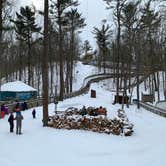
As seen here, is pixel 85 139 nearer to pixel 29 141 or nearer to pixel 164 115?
pixel 29 141

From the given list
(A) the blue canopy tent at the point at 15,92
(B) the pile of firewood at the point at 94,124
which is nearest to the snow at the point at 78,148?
(B) the pile of firewood at the point at 94,124

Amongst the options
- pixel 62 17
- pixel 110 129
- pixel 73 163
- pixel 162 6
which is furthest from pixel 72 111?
pixel 62 17

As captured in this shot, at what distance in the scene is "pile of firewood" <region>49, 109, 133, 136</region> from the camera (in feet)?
70.8

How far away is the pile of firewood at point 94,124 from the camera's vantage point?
2158 centimetres

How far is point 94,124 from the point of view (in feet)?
74.3

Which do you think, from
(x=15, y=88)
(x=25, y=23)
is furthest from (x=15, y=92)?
(x=25, y=23)

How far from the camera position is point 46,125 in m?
23.6

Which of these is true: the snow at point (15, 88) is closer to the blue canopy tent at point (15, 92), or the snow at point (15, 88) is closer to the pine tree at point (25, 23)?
the blue canopy tent at point (15, 92)

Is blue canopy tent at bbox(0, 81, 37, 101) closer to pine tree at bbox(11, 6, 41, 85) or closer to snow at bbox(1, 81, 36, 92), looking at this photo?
snow at bbox(1, 81, 36, 92)

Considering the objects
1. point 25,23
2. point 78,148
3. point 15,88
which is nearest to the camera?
point 78,148

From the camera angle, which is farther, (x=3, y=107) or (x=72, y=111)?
(x=3, y=107)

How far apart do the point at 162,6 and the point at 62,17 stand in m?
22.3

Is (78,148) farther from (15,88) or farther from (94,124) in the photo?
(15,88)

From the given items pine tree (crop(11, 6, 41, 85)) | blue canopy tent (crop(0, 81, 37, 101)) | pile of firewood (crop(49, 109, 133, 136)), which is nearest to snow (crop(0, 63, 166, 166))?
pile of firewood (crop(49, 109, 133, 136))
